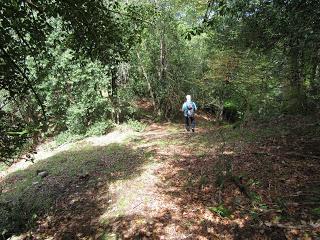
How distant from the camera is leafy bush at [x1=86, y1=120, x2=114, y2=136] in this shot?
16953 millimetres

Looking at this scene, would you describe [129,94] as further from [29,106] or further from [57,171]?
[57,171]

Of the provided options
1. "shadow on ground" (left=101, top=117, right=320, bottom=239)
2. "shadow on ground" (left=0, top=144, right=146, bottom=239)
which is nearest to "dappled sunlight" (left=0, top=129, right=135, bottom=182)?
"shadow on ground" (left=0, top=144, right=146, bottom=239)

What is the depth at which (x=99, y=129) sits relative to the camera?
17.0 m

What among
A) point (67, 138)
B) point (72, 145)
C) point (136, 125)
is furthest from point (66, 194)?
point (136, 125)

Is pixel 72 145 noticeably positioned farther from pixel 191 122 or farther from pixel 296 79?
pixel 296 79

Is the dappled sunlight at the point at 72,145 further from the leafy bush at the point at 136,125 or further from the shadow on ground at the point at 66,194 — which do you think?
the shadow on ground at the point at 66,194

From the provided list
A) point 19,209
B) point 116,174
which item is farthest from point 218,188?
point 19,209

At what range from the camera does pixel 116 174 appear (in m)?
8.83

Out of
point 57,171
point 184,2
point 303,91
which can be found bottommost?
point 57,171

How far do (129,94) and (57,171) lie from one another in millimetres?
8499

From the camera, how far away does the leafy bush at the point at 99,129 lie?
1695cm

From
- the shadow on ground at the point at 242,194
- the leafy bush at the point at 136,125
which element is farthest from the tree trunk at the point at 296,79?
the leafy bush at the point at 136,125

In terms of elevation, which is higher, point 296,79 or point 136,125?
point 296,79

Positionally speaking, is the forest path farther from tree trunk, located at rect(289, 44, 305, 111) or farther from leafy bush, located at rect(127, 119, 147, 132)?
leafy bush, located at rect(127, 119, 147, 132)
